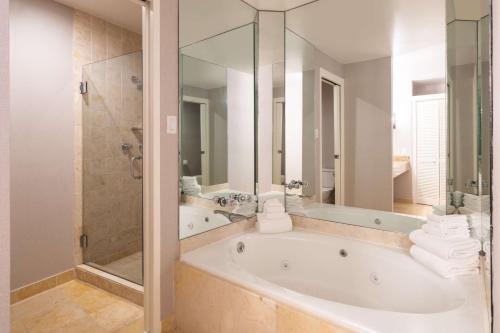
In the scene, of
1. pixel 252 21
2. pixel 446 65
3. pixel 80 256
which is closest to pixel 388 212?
pixel 446 65

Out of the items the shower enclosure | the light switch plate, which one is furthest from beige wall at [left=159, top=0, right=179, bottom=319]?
the shower enclosure

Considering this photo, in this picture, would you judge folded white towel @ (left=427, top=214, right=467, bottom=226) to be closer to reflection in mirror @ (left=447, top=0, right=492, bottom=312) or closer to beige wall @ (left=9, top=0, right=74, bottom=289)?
reflection in mirror @ (left=447, top=0, right=492, bottom=312)

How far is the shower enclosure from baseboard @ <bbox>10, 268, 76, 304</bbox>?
0.18 m

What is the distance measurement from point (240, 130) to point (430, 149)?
132cm

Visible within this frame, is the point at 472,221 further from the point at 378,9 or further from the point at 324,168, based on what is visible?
the point at 378,9

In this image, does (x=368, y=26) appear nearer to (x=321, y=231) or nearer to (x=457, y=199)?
(x=457, y=199)

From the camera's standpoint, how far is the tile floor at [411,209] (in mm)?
1712

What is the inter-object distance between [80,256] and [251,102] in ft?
6.63

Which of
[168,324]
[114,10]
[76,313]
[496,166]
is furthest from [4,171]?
[114,10]

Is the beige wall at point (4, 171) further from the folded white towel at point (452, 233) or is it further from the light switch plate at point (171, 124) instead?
the folded white towel at point (452, 233)

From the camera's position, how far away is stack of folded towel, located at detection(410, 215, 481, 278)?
1.42 m

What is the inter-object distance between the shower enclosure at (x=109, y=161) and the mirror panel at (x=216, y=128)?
77cm

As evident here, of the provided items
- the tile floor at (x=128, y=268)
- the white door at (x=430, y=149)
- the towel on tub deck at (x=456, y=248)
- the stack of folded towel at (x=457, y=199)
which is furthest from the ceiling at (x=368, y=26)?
the tile floor at (x=128, y=268)

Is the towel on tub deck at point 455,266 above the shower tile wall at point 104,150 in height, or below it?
below
